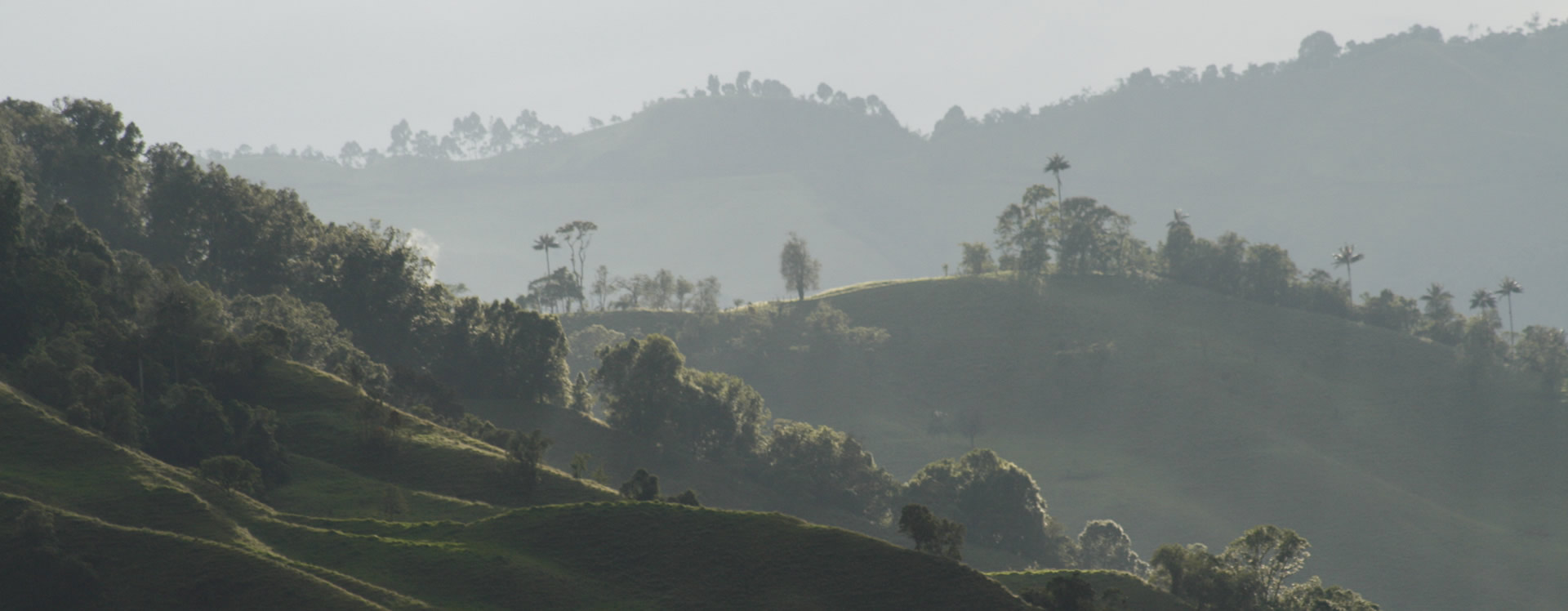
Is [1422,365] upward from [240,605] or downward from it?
upward

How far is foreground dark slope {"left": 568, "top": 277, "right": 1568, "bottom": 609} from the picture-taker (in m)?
144

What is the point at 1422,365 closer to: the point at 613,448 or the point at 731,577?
the point at 613,448

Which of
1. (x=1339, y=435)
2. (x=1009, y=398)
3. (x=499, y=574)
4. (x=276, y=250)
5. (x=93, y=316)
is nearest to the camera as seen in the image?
(x=499, y=574)

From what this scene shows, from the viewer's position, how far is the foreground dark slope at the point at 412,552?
159ft

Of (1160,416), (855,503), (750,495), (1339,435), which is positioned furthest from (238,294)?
(1339,435)

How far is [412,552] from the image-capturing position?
181ft

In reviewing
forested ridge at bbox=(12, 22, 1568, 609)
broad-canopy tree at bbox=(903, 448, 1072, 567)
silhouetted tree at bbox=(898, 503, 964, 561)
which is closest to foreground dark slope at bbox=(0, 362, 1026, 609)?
forested ridge at bbox=(12, 22, 1568, 609)

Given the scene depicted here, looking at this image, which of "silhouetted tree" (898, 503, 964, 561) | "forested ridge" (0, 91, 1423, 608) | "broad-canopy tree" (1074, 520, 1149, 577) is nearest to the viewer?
"forested ridge" (0, 91, 1423, 608)

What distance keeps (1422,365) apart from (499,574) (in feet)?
598

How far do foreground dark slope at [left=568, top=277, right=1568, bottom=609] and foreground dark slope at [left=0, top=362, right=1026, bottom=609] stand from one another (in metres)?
102

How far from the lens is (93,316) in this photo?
83.6m

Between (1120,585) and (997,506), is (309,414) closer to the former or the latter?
(1120,585)

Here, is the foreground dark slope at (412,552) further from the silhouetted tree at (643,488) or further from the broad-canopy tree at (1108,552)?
the broad-canopy tree at (1108,552)

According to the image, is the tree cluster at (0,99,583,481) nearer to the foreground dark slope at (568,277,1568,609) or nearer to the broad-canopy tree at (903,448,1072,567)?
the broad-canopy tree at (903,448,1072,567)
